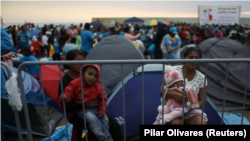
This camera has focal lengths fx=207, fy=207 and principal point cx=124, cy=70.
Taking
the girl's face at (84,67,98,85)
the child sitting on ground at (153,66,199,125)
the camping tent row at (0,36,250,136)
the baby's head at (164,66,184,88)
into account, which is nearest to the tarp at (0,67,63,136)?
the camping tent row at (0,36,250,136)

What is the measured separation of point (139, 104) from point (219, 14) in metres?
12.7

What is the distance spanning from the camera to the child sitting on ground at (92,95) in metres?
2.19

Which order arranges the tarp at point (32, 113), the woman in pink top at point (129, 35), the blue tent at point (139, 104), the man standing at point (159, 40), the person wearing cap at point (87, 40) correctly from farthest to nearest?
the woman in pink top at point (129, 35)
the man standing at point (159, 40)
the person wearing cap at point (87, 40)
the tarp at point (32, 113)
the blue tent at point (139, 104)

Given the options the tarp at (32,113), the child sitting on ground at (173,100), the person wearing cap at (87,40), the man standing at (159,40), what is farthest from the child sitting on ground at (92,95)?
the man standing at (159,40)

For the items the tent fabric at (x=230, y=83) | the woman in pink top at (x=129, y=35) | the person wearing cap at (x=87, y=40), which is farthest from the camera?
the woman in pink top at (x=129, y=35)

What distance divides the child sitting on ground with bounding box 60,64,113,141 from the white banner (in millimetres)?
13177

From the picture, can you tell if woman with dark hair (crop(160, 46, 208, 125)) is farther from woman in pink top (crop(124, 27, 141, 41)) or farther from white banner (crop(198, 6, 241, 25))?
white banner (crop(198, 6, 241, 25))

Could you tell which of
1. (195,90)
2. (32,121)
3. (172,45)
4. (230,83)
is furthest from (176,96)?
(172,45)

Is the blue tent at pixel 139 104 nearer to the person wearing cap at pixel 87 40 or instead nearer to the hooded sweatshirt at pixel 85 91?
the hooded sweatshirt at pixel 85 91

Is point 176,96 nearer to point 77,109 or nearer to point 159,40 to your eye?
point 77,109

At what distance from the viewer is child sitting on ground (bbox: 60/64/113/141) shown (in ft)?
7.19

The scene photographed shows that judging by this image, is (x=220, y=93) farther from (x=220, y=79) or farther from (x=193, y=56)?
(x=193, y=56)

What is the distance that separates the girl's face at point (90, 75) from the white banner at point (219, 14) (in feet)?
43.3

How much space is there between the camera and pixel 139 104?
329 cm
